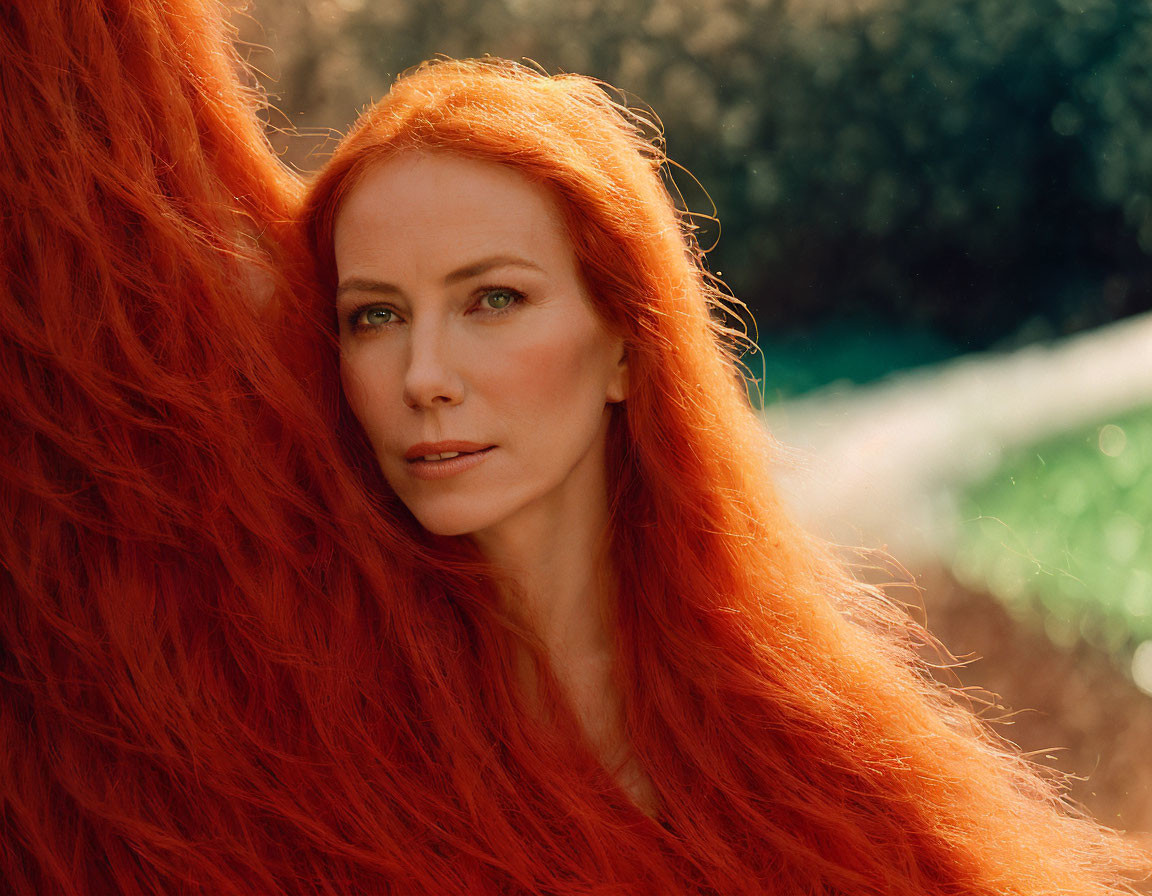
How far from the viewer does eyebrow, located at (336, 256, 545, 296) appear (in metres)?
0.93

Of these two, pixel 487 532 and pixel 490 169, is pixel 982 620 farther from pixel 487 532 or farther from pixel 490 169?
pixel 490 169

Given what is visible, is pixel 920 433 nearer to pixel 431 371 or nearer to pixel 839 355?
pixel 839 355

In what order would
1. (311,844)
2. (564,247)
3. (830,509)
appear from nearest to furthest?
(311,844) → (564,247) → (830,509)

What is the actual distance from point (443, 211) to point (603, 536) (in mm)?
382

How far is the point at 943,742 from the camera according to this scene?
114 cm

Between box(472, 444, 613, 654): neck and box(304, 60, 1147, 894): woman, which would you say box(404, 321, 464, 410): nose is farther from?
box(472, 444, 613, 654): neck

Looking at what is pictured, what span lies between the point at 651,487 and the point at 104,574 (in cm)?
53

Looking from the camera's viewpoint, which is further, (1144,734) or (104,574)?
(1144,734)

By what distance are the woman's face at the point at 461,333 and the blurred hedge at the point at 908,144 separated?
0.42m

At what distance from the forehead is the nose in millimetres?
70

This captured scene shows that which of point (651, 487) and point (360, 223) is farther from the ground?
point (360, 223)

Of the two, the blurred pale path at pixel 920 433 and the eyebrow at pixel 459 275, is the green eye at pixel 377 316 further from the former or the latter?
the blurred pale path at pixel 920 433

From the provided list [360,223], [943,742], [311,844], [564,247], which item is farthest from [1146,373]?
[311,844]

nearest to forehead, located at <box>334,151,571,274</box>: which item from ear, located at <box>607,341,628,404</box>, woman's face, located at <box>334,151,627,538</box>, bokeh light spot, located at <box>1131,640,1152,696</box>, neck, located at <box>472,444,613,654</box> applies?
woman's face, located at <box>334,151,627,538</box>
